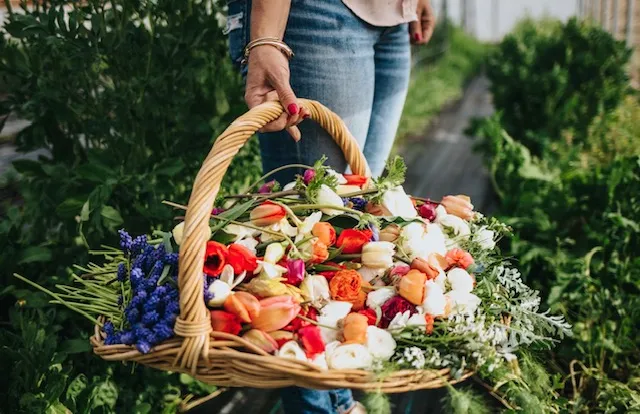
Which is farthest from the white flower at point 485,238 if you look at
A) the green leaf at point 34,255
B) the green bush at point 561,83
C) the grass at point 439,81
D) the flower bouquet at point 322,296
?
the grass at point 439,81

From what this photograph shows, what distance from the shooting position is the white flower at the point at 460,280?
1.22 m

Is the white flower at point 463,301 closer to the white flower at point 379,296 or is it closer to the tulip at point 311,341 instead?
the white flower at point 379,296

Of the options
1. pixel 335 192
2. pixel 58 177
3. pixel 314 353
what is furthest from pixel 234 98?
pixel 314 353

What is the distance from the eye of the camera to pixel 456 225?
137 cm

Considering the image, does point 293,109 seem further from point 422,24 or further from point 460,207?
point 422,24

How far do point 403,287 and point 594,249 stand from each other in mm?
1239

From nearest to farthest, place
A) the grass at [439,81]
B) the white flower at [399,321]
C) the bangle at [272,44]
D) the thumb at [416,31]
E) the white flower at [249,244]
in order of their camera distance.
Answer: the white flower at [399,321], the white flower at [249,244], the bangle at [272,44], the thumb at [416,31], the grass at [439,81]

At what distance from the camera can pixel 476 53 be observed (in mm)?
10031

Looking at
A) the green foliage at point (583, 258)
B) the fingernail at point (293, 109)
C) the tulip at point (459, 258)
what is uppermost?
the fingernail at point (293, 109)

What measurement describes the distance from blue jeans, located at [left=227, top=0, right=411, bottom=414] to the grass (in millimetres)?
A: 3468

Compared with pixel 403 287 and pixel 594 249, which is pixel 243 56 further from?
pixel 594 249

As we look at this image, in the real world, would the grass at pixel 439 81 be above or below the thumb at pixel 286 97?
below

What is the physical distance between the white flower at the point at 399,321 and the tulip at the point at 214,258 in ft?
0.99

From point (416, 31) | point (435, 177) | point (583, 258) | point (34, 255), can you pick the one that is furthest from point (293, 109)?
point (435, 177)
